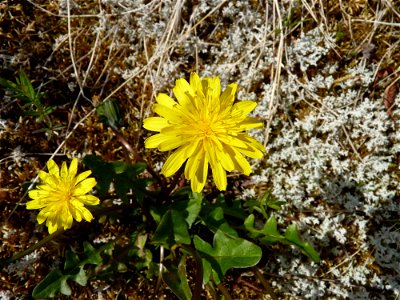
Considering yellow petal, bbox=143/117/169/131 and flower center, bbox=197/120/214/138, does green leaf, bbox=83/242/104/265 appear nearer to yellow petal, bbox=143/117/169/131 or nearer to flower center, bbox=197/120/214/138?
yellow petal, bbox=143/117/169/131

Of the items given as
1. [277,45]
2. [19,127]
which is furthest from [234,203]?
[19,127]

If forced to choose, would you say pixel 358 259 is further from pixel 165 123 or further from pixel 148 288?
pixel 165 123

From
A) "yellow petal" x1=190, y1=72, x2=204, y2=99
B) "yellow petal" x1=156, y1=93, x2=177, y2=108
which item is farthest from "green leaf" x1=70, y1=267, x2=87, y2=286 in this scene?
"yellow petal" x1=190, y1=72, x2=204, y2=99

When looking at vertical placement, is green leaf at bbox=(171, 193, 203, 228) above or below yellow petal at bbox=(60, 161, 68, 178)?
below

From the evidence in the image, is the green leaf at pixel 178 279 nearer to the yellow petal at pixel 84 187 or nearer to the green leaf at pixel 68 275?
the green leaf at pixel 68 275

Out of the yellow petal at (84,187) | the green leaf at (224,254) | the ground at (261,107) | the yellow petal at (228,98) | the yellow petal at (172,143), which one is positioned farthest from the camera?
the ground at (261,107)

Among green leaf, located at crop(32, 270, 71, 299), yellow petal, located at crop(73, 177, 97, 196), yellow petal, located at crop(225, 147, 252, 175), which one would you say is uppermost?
yellow petal, located at crop(225, 147, 252, 175)

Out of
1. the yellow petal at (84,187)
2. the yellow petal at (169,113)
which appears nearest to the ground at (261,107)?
the yellow petal at (84,187)

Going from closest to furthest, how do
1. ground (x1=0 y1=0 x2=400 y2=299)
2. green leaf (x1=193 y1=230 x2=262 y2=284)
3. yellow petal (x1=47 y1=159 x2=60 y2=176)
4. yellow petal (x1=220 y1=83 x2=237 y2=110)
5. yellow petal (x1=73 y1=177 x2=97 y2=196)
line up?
yellow petal (x1=220 y1=83 x2=237 y2=110)
green leaf (x1=193 y1=230 x2=262 y2=284)
yellow petal (x1=73 y1=177 x2=97 y2=196)
yellow petal (x1=47 y1=159 x2=60 y2=176)
ground (x1=0 y1=0 x2=400 y2=299)
